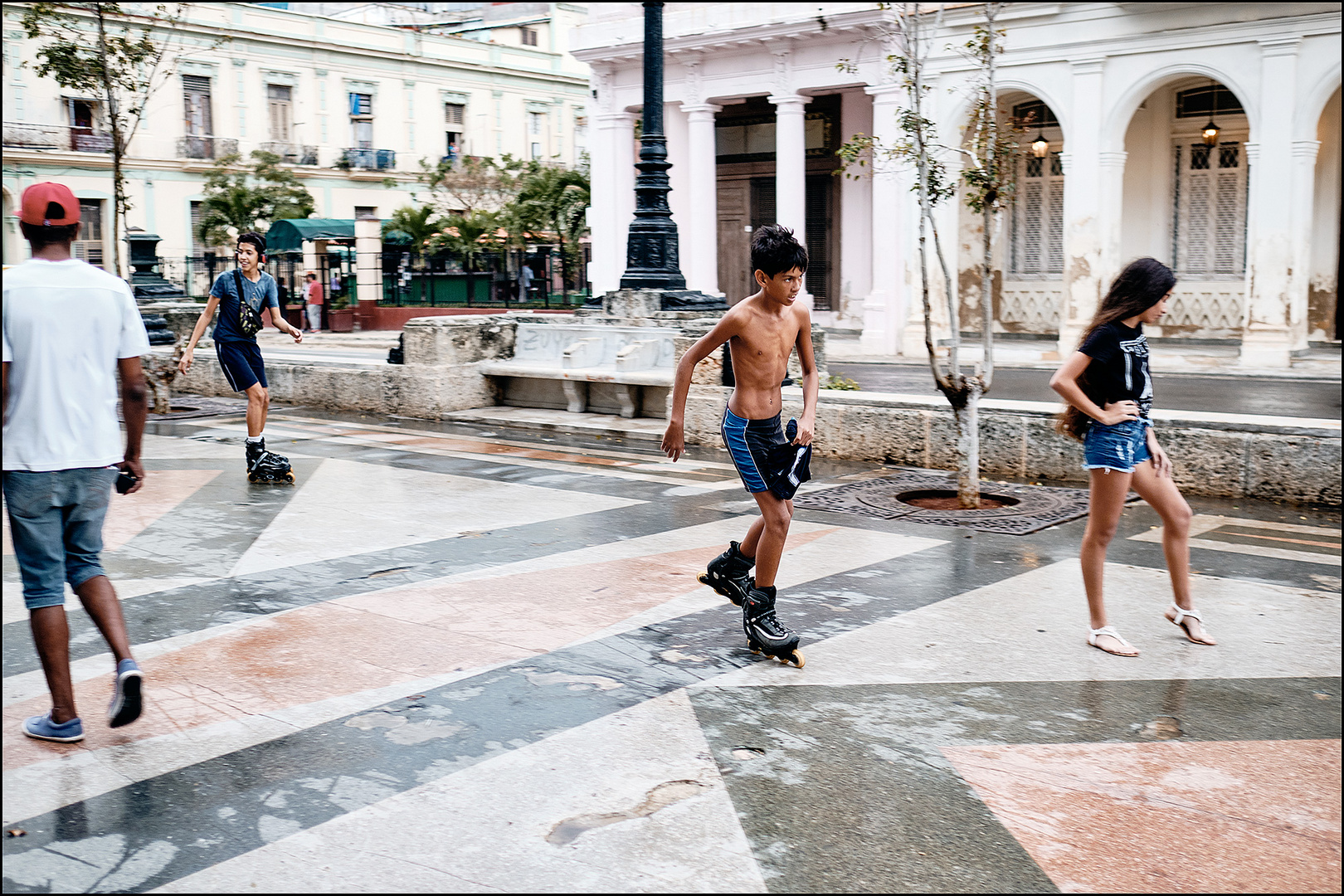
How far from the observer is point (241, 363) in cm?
890

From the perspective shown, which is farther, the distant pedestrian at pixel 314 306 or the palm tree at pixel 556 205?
the distant pedestrian at pixel 314 306

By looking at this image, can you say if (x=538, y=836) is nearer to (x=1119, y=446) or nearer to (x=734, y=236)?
(x=1119, y=446)

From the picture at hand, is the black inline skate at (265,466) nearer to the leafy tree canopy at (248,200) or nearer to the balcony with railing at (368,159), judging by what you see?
the leafy tree canopy at (248,200)

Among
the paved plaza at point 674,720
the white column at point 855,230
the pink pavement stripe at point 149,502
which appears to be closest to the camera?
the paved plaza at point 674,720

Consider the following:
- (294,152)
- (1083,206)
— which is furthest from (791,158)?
(294,152)

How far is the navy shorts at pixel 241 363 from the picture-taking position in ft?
29.1

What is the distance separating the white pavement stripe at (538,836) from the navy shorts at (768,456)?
1240 millimetres

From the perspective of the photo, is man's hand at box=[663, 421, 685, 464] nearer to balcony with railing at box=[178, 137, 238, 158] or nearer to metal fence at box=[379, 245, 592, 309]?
metal fence at box=[379, 245, 592, 309]

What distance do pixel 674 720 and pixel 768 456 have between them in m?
1.16

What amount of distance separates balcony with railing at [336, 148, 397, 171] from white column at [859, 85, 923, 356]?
79.5 feet

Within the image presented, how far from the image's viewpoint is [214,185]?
33.9 meters

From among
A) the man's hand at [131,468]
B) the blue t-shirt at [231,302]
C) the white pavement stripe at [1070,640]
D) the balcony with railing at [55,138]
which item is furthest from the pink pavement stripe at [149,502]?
the balcony with railing at [55,138]

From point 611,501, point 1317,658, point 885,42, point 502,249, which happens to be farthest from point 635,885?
point 502,249

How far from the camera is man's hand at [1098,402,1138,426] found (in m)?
4.73
